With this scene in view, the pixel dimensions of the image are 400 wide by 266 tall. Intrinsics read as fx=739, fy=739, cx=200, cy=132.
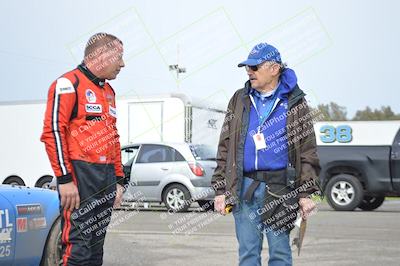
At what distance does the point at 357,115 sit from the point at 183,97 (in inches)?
2664

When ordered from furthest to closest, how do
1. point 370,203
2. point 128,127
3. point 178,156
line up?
1. point 128,127
2. point 370,203
3. point 178,156

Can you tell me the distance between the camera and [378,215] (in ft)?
49.9

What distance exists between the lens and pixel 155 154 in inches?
646

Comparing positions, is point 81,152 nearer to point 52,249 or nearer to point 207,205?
point 52,249

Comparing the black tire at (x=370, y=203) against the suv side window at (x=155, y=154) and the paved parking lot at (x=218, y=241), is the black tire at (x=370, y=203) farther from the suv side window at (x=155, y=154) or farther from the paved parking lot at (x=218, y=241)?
the suv side window at (x=155, y=154)

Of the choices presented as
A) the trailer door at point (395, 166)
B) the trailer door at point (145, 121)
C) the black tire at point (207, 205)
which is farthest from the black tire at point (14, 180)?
the trailer door at point (395, 166)

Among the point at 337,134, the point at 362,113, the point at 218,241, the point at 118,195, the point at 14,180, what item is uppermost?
the point at 14,180

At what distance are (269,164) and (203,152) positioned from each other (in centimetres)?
1170

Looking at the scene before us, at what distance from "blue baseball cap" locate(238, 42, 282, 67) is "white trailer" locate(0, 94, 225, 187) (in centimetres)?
1363

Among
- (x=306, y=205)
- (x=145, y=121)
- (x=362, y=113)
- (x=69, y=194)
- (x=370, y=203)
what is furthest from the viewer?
(x=362, y=113)

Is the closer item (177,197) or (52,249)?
(52,249)

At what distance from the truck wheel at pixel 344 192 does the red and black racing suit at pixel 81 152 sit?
39.4 ft

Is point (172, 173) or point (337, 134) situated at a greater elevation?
point (172, 173)

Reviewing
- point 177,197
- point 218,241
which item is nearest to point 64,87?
point 218,241
